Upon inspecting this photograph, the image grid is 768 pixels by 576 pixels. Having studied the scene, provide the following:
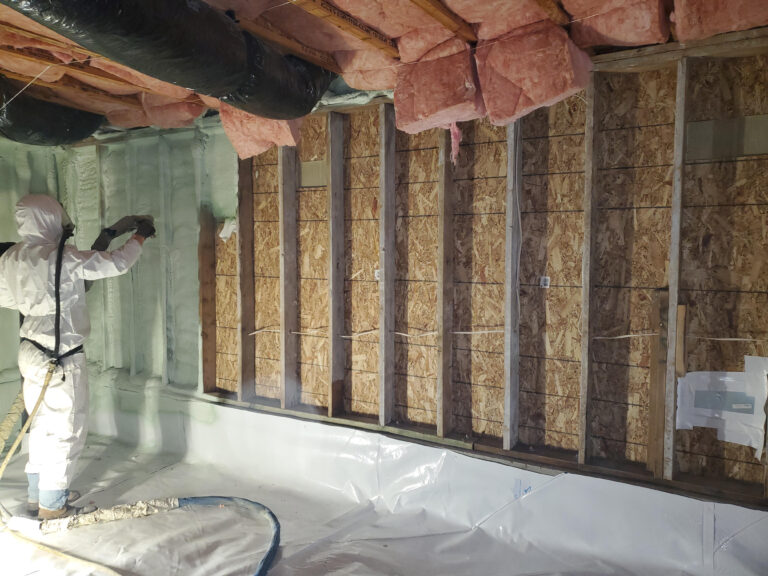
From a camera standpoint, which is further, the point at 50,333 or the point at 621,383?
the point at 50,333

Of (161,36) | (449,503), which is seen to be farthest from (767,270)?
(161,36)

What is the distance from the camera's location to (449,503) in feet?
8.94

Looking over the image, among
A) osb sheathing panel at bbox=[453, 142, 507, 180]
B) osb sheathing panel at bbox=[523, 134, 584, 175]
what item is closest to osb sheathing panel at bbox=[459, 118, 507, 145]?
osb sheathing panel at bbox=[453, 142, 507, 180]

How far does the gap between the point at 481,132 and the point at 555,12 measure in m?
0.92

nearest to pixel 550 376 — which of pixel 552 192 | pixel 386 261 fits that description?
pixel 552 192

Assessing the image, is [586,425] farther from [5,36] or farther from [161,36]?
[5,36]

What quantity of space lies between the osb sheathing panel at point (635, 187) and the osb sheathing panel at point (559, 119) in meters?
0.26

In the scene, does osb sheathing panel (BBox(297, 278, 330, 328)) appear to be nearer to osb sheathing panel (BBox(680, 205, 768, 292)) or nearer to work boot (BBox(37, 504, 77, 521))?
work boot (BBox(37, 504, 77, 521))

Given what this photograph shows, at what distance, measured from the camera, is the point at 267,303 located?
139 inches

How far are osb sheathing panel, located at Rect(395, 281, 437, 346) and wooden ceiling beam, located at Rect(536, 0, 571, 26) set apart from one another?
1.42 m

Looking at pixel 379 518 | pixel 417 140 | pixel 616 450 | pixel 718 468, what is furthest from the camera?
pixel 417 140

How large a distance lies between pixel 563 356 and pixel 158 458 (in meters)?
2.75

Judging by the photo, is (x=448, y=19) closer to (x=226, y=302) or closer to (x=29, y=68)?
(x=29, y=68)

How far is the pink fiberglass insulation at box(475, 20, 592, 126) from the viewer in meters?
1.89
